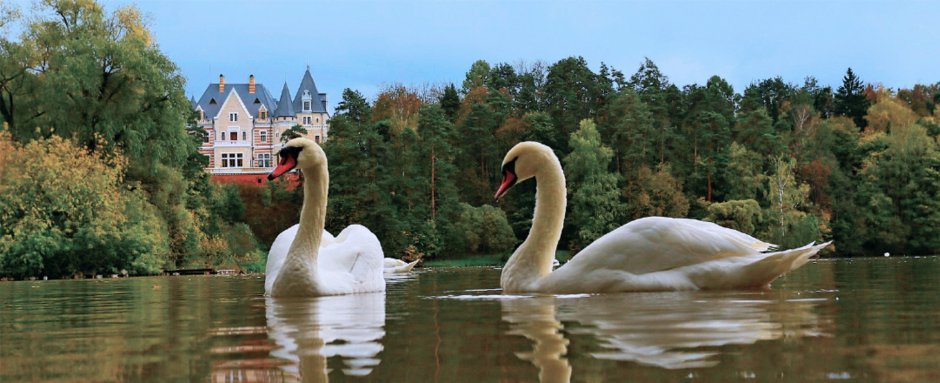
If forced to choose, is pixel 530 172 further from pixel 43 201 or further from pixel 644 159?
pixel 644 159


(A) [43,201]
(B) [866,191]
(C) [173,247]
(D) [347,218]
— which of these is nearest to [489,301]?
(A) [43,201]

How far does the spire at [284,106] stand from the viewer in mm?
120312

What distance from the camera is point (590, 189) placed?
218ft

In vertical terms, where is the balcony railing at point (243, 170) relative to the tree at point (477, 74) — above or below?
below

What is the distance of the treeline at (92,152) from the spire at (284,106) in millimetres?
72732

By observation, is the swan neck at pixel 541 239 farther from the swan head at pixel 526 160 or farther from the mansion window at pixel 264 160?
the mansion window at pixel 264 160

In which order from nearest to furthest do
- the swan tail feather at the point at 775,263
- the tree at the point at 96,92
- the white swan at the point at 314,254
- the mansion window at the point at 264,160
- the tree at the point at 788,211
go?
1. the swan tail feather at the point at 775,263
2. the white swan at the point at 314,254
3. the tree at the point at 96,92
4. the tree at the point at 788,211
5. the mansion window at the point at 264,160

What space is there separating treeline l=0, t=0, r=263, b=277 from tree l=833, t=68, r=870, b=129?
193 feet

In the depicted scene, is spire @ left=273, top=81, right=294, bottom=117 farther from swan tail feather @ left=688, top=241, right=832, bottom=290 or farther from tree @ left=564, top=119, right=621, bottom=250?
swan tail feather @ left=688, top=241, right=832, bottom=290

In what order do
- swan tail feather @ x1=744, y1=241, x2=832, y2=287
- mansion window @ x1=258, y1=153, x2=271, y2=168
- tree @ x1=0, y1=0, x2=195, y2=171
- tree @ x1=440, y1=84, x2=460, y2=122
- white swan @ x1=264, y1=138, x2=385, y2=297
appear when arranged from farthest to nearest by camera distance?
mansion window @ x1=258, y1=153, x2=271, y2=168 → tree @ x1=440, y1=84, x2=460, y2=122 → tree @ x1=0, y1=0, x2=195, y2=171 → white swan @ x1=264, y1=138, x2=385, y2=297 → swan tail feather @ x1=744, y1=241, x2=832, y2=287

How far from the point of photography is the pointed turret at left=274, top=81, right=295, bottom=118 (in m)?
120

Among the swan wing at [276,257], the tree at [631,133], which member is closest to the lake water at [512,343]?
the swan wing at [276,257]

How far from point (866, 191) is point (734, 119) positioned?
41.1ft

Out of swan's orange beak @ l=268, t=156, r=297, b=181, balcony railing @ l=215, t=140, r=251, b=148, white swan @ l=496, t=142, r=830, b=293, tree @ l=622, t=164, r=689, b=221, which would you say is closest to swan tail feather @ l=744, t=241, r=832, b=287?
white swan @ l=496, t=142, r=830, b=293
